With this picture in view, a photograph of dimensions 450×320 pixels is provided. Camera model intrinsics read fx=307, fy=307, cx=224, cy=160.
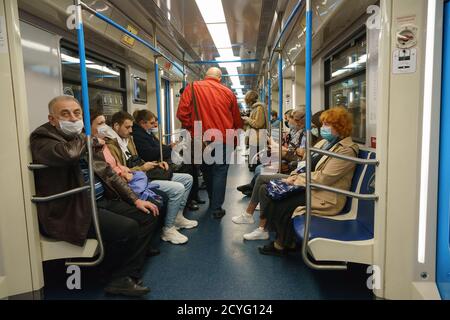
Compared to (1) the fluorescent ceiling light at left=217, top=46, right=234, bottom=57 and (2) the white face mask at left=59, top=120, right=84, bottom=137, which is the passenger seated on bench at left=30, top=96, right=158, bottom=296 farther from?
(1) the fluorescent ceiling light at left=217, top=46, right=234, bottom=57

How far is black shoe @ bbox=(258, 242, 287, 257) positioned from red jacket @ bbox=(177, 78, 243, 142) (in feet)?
4.47

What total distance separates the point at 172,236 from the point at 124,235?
958 mm

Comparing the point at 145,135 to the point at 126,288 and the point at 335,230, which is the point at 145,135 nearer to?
the point at 126,288

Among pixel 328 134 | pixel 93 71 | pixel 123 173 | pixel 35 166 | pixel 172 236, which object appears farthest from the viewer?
pixel 93 71

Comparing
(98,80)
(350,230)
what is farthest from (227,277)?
(98,80)

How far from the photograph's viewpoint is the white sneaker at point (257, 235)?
306cm

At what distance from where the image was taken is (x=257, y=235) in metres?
3.07

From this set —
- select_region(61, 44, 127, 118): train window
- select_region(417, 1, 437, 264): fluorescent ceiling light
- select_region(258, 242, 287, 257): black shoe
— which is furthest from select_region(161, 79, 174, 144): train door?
select_region(417, 1, 437, 264): fluorescent ceiling light

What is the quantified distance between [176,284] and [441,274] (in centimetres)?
169

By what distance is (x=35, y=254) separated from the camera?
1.93m

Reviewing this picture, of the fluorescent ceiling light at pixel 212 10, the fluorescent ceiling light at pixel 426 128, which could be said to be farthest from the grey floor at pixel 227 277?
the fluorescent ceiling light at pixel 212 10

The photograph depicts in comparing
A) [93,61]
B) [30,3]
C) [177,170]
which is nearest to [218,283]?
[177,170]

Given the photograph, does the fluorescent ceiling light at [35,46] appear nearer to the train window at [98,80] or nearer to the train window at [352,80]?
the train window at [98,80]
